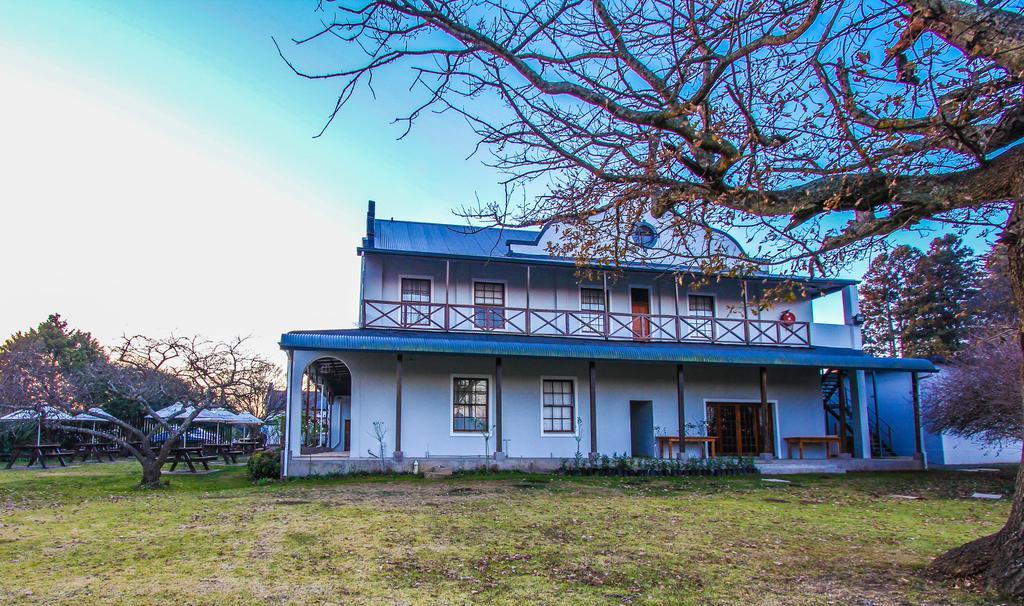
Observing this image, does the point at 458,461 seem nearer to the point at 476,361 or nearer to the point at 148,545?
the point at 476,361

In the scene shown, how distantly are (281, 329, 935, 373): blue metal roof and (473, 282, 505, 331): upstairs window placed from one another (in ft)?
2.73

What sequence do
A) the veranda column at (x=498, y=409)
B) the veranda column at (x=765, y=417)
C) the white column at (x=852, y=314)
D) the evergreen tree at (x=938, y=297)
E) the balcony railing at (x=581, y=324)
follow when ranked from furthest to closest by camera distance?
1. the evergreen tree at (x=938, y=297)
2. the white column at (x=852, y=314)
3. the balcony railing at (x=581, y=324)
4. the veranda column at (x=765, y=417)
5. the veranda column at (x=498, y=409)

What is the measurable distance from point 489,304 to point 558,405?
3418 mm

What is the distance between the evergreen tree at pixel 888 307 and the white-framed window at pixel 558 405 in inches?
944

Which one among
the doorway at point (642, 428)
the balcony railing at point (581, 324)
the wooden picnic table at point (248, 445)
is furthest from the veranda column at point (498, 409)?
the wooden picnic table at point (248, 445)

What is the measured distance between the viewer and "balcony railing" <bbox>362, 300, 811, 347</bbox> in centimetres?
1742

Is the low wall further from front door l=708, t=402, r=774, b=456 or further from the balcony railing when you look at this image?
front door l=708, t=402, r=774, b=456

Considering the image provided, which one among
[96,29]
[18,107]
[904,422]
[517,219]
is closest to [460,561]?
[517,219]

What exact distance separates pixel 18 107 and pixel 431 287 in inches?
407

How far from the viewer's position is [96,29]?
8.09 m

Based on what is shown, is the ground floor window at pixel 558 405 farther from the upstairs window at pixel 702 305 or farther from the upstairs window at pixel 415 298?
the upstairs window at pixel 702 305

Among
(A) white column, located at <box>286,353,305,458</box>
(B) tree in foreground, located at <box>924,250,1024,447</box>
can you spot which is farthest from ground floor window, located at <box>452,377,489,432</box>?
(B) tree in foreground, located at <box>924,250,1024,447</box>

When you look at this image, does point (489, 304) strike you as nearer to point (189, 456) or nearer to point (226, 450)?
point (189, 456)

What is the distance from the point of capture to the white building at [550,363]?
631 inches
